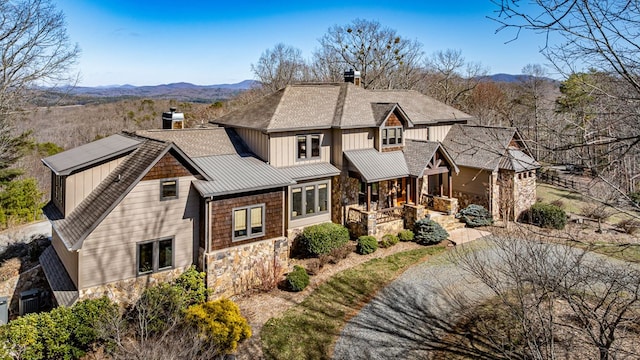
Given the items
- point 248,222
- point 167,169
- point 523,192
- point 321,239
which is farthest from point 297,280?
point 523,192

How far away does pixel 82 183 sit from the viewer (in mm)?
14227

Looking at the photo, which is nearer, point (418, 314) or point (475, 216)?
point (418, 314)

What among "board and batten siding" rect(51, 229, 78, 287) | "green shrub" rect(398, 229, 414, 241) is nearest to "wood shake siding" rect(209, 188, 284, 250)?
"board and batten siding" rect(51, 229, 78, 287)

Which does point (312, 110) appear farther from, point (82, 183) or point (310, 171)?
point (82, 183)

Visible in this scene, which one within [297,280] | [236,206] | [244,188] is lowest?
[297,280]

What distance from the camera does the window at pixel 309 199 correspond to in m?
18.9

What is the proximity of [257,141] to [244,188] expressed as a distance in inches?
177

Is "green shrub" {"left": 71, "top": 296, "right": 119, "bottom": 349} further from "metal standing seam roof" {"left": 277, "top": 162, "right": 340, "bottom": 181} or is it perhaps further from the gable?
"metal standing seam roof" {"left": 277, "top": 162, "right": 340, "bottom": 181}

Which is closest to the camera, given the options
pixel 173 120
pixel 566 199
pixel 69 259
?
pixel 69 259

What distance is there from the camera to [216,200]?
48.5 ft

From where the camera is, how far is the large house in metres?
13.5

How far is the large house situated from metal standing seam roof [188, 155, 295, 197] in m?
0.07

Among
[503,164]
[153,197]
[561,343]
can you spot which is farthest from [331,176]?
[561,343]

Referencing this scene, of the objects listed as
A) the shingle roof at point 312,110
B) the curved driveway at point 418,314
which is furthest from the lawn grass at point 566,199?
the curved driveway at point 418,314
